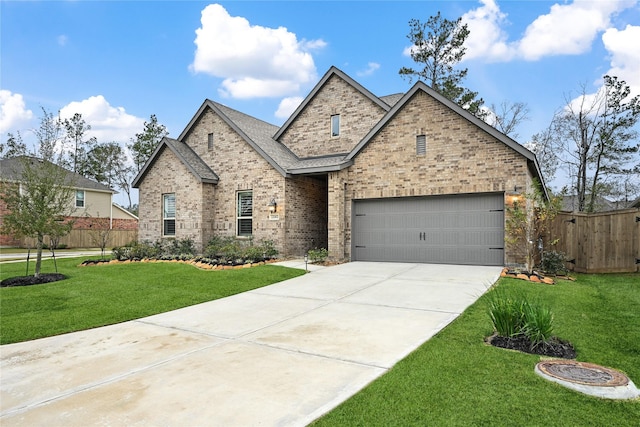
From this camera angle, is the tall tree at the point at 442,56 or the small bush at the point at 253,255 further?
the tall tree at the point at 442,56

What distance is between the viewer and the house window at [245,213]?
16109 millimetres

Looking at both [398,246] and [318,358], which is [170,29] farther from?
[318,358]

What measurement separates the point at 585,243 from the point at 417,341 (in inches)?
387

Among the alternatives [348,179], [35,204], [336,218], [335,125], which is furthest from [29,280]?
[335,125]

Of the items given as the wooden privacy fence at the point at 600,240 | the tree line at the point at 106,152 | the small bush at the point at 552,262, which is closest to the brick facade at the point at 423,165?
the small bush at the point at 552,262

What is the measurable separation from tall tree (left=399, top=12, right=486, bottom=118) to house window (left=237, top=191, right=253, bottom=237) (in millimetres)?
17885

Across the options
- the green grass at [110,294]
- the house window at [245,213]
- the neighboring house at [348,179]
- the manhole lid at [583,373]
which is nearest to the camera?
the manhole lid at [583,373]

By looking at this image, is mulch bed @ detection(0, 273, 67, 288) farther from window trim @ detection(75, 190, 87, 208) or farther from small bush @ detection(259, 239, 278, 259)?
window trim @ detection(75, 190, 87, 208)

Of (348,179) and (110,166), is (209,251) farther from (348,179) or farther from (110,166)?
(110,166)

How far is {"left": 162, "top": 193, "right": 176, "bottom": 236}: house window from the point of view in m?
17.4

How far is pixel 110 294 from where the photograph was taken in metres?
8.92

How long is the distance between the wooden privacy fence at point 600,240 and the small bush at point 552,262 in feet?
3.17

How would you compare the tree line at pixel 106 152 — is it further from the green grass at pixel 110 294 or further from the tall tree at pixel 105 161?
the green grass at pixel 110 294

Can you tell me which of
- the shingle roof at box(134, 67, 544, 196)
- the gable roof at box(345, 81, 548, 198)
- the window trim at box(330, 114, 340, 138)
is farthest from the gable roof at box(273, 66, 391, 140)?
the gable roof at box(345, 81, 548, 198)
